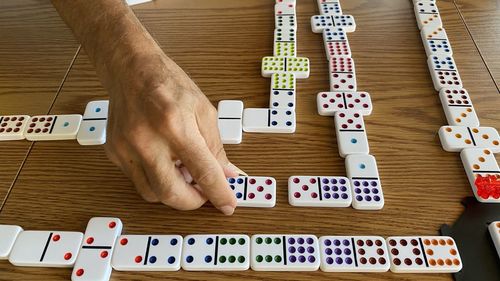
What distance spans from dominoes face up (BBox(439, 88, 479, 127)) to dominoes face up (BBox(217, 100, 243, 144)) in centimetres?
44

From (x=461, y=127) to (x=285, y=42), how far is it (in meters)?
0.46

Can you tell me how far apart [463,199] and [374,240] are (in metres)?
0.20

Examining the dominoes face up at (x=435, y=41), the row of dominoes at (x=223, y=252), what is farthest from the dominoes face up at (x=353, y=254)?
the dominoes face up at (x=435, y=41)

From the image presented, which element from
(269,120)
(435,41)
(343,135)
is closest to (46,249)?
(269,120)

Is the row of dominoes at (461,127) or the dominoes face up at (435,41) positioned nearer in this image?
the row of dominoes at (461,127)

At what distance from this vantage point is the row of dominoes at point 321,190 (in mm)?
793

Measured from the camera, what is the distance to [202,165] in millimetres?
684

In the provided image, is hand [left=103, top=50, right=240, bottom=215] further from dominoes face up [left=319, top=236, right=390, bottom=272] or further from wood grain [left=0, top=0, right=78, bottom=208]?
wood grain [left=0, top=0, right=78, bottom=208]

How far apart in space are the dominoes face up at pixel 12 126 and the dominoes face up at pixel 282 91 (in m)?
0.53

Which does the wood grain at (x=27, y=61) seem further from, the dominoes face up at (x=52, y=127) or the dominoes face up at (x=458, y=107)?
the dominoes face up at (x=458, y=107)

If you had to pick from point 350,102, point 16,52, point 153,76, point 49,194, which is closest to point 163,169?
point 153,76

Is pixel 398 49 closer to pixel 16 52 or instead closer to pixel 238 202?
pixel 238 202

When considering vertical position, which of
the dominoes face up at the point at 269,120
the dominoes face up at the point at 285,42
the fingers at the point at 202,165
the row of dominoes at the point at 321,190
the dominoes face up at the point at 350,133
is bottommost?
the row of dominoes at the point at 321,190

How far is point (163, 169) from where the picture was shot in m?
0.69
